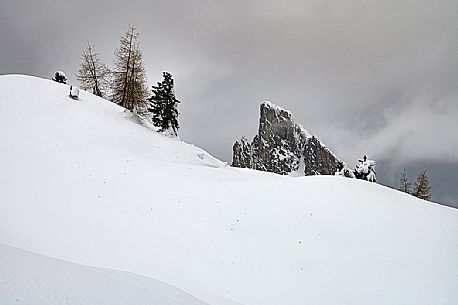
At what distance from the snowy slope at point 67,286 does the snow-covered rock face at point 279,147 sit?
102 metres

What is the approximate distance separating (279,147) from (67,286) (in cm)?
11181

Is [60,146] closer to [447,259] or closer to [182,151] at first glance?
[182,151]

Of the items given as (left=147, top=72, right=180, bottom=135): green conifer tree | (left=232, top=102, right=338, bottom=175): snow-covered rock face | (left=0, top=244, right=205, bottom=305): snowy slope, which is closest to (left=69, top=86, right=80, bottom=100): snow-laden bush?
(left=147, top=72, right=180, bottom=135): green conifer tree

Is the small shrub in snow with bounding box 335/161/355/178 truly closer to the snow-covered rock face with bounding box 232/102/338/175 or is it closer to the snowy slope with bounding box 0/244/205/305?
the snowy slope with bounding box 0/244/205/305

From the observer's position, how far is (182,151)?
2414 cm

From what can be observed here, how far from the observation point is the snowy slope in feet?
12.9

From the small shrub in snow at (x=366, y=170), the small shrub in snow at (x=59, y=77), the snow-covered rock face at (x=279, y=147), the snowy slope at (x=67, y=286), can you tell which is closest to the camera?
the snowy slope at (x=67, y=286)

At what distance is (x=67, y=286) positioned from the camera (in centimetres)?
446

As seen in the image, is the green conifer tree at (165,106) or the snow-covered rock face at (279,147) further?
the snow-covered rock face at (279,147)

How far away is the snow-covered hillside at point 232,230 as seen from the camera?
740 centimetres

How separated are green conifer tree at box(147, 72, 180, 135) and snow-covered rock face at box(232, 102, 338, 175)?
7810 cm

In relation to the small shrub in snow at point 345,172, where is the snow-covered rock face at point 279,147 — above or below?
above

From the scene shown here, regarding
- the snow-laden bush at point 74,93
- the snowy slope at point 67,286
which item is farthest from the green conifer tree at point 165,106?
the snowy slope at point 67,286

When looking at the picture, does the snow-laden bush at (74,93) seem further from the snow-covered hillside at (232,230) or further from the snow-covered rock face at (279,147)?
the snow-covered rock face at (279,147)
